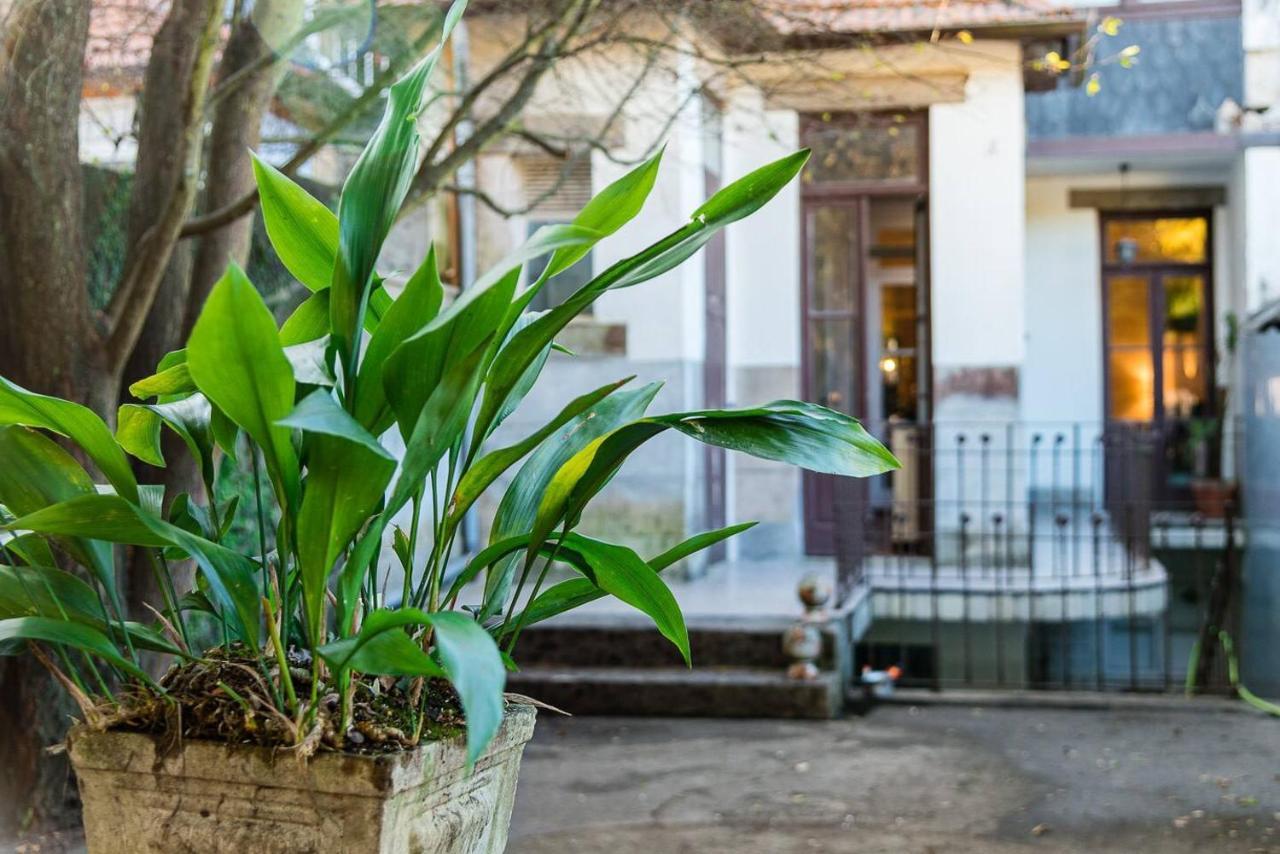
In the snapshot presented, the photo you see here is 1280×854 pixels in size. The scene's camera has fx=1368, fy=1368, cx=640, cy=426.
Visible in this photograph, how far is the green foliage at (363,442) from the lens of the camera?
1276 millimetres

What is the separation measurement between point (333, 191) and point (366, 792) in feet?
15.8

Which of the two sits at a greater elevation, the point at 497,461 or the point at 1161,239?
the point at 1161,239

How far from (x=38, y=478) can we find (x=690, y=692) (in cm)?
432

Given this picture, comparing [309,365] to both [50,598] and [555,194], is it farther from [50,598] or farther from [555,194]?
[555,194]

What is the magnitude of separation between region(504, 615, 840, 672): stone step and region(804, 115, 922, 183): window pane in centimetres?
341

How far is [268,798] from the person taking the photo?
1.44 metres

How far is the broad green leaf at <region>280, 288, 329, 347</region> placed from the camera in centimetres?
158

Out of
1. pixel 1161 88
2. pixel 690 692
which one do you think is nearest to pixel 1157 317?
pixel 1161 88

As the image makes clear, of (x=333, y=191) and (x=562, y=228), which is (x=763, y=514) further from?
(x=562, y=228)

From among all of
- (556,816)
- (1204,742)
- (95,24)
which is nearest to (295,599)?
(556,816)

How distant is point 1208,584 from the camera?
9.34 m

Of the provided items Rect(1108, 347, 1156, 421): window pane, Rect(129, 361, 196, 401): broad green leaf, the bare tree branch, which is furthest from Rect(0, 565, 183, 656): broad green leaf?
Rect(1108, 347, 1156, 421): window pane

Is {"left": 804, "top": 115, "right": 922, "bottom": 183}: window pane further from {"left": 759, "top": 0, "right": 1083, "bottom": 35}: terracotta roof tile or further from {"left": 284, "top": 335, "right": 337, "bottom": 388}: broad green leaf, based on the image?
{"left": 284, "top": 335, "right": 337, "bottom": 388}: broad green leaf

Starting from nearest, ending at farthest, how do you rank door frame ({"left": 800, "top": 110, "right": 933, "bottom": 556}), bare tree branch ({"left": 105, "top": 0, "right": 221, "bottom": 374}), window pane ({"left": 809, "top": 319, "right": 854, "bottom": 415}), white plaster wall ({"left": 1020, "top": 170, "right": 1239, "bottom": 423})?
bare tree branch ({"left": 105, "top": 0, "right": 221, "bottom": 374}) < door frame ({"left": 800, "top": 110, "right": 933, "bottom": 556}) < window pane ({"left": 809, "top": 319, "right": 854, "bottom": 415}) < white plaster wall ({"left": 1020, "top": 170, "right": 1239, "bottom": 423})
